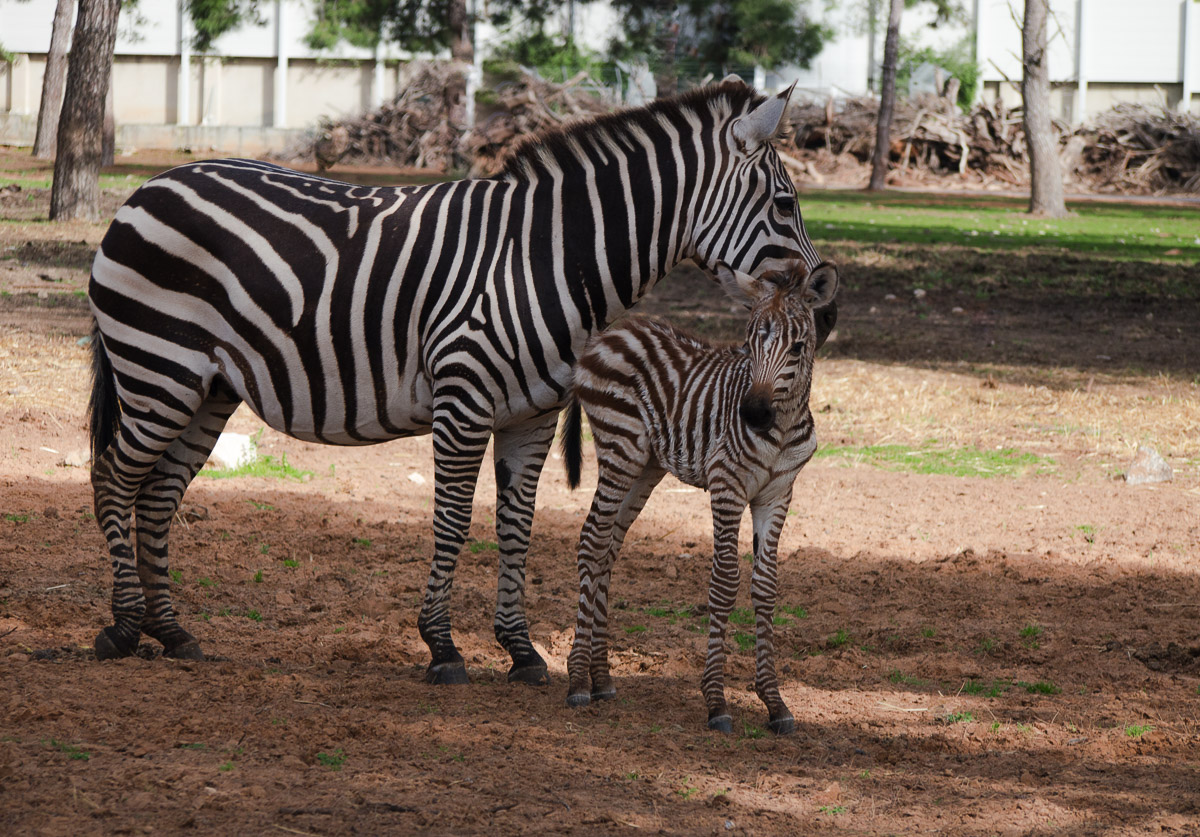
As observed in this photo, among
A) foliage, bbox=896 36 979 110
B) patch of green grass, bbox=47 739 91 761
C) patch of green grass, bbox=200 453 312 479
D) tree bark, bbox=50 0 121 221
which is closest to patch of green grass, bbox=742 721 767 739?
patch of green grass, bbox=47 739 91 761

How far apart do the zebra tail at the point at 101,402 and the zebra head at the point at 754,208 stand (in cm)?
302

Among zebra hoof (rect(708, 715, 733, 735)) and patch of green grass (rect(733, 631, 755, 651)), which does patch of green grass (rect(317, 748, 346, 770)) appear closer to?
zebra hoof (rect(708, 715, 733, 735))

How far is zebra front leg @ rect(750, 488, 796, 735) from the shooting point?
16.5 ft

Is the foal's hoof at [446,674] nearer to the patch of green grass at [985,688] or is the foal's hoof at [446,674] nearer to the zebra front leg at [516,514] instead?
the zebra front leg at [516,514]

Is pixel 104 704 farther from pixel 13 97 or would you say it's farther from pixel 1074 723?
pixel 13 97

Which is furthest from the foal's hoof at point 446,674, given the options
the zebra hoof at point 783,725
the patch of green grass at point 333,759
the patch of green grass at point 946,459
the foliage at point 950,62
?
the foliage at point 950,62

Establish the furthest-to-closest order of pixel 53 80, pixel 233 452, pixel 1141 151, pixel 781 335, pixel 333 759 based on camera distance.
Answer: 1. pixel 1141 151
2. pixel 53 80
3. pixel 233 452
4. pixel 781 335
5. pixel 333 759

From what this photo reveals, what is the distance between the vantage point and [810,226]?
23.5 metres

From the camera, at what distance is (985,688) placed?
18.9ft

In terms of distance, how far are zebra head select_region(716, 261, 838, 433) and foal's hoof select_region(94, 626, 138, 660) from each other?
10.3 ft

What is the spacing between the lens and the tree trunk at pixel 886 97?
35.3 meters

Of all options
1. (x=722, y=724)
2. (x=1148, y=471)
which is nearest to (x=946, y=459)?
(x=1148, y=471)

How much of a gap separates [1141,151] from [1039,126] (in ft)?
44.0

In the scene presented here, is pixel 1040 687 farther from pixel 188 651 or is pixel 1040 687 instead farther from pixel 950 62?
pixel 950 62
